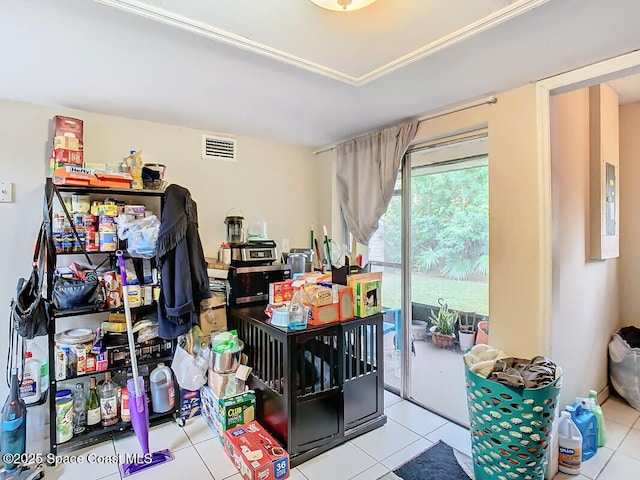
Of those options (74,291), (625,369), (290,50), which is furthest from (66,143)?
(625,369)

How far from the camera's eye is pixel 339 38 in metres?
1.50

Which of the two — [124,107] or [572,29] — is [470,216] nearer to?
[572,29]

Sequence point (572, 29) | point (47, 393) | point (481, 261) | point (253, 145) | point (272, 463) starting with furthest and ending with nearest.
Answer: point (253, 145)
point (481, 261)
point (47, 393)
point (272, 463)
point (572, 29)

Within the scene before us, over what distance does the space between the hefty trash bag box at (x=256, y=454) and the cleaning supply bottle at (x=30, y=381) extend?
1.23 metres

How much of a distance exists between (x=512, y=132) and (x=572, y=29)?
658 mm

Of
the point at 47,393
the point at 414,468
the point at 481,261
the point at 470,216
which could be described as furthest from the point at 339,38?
the point at 47,393

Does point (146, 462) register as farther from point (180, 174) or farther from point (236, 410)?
point (180, 174)

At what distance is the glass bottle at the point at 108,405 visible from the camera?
2.27 m

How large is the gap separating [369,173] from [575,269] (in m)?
1.63

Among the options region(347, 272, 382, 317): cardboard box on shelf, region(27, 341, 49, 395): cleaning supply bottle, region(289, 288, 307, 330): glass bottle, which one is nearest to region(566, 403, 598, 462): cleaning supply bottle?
region(347, 272, 382, 317): cardboard box on shelf

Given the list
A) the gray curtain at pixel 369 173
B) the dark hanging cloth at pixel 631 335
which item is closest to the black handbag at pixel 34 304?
the gray curtain at pixel 369 173

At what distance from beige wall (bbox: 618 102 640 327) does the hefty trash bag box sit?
318 cm

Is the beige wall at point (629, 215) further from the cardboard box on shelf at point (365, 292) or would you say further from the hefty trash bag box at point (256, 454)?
the hefty trash bag box at point (256, 454)

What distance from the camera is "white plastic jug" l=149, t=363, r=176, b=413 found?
95.5 inches
